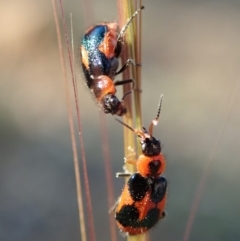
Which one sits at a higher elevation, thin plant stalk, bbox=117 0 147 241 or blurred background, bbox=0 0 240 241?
thin plant stalk, bbox=117 0 147 241

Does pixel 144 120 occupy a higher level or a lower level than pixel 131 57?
lower

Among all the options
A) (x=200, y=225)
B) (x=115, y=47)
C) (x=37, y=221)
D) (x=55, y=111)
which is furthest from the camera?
(x=55, y=111)

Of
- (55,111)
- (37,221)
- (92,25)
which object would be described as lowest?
(37,221)

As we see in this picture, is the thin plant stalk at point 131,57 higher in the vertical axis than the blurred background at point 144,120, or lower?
higher

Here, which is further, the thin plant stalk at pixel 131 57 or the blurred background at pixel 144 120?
the blurred background at pixel 144 120

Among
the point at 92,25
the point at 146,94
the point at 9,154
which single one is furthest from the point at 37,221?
the point at 92,25

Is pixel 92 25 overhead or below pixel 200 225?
overhead

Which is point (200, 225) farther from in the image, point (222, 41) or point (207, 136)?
point (222, 41)

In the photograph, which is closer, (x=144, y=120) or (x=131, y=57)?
(x=131, y=57)
